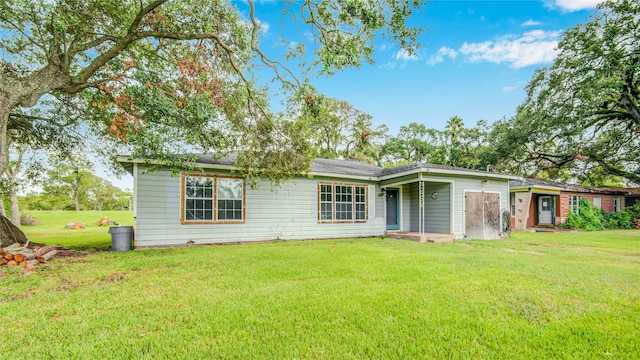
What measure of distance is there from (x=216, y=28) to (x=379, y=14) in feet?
12.9

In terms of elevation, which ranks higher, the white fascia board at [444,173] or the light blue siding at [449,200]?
the white fascia board at [444,173]

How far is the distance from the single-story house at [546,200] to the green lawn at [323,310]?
1147 cm

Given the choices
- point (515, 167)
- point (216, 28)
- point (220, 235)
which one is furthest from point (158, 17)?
point (515, 167)

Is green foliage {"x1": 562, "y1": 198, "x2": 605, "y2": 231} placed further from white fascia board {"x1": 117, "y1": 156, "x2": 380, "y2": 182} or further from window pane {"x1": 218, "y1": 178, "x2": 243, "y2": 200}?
window pane {"x1": 218, "y1": 178, "x2": 243, "y2": 200}

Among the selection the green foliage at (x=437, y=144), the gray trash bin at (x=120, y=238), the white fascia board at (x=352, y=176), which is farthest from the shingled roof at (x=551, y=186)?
the gray trash bin at (x=120, y=238)

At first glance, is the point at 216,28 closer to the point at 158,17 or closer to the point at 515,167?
the point at 158,17

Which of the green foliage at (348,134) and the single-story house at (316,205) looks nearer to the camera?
the single-story house at (316,205)

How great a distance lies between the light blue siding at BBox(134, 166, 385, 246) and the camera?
812cm

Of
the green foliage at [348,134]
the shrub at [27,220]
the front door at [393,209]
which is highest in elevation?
the green foliage at [348,134]

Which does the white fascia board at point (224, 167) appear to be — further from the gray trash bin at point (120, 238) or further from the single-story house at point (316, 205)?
the gray trash bin at point (120, 238)

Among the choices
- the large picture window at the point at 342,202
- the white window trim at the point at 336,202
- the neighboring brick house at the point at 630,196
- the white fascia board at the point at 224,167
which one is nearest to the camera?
the white fascia board at the point at 224,167

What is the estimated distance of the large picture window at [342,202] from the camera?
10.9 meters

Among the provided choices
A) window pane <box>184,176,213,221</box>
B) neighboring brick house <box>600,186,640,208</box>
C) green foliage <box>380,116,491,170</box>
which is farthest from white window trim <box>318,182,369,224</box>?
neighboring brick house <box>600,186,640,208</box>

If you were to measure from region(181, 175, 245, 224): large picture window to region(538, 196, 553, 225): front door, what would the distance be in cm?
1811
